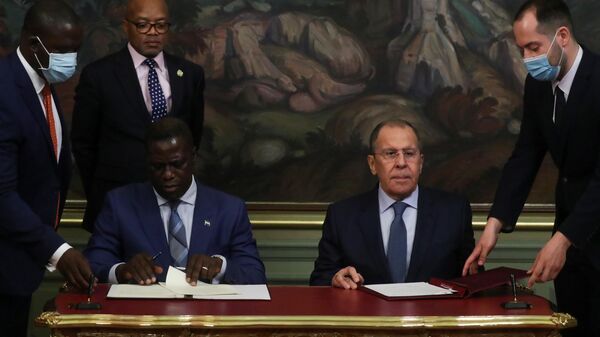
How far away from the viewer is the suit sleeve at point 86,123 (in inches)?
243

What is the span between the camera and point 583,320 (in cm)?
516

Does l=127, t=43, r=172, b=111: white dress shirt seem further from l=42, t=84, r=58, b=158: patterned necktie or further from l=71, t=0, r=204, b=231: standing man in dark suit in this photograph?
l=42, t=84, r=58, b=158: patterned necktie

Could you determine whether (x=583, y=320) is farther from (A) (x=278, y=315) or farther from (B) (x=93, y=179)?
(B) (x=93, y=179)

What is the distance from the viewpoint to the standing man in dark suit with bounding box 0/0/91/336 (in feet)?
15.9

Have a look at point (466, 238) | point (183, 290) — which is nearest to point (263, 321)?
point (183, 290)

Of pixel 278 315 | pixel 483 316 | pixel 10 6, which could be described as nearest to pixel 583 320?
pixel 483 316

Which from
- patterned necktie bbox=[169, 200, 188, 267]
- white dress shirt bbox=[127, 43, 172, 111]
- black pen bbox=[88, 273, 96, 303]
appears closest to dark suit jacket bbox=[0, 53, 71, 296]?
black pen bbox=[88, 273, 96, 303]

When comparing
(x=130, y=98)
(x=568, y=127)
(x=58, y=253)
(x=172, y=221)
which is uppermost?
(x=130, y=98)

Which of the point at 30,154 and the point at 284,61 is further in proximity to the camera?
the point at 284,61

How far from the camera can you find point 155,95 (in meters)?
6.10

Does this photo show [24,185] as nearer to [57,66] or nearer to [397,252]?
[57,66]

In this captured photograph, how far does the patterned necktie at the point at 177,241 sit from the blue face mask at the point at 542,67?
1716mm

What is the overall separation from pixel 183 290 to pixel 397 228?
1.15m

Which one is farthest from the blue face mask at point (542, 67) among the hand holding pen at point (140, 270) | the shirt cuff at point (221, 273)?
the hand holding pen at point (140, 270)
